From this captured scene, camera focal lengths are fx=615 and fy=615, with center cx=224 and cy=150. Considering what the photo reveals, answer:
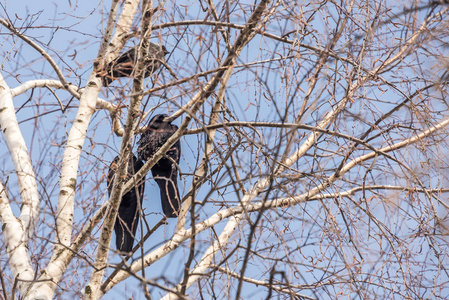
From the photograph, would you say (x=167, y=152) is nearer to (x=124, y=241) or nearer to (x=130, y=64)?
(x=124, y=241)

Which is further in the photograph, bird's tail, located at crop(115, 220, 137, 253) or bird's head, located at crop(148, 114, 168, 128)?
bird's head, located at crop(148, 114, 168, 128)

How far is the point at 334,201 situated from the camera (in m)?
3.57

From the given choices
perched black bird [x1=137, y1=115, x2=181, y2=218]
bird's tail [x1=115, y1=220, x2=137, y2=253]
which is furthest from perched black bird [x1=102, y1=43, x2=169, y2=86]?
bird's tail [x1=115, y1=220, x2=137, y2=253]

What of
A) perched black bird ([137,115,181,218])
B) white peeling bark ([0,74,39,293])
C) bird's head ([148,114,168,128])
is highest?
bird's head ([148,114,168,128])

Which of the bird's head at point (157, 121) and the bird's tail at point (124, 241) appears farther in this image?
the bird's head at point (157, 121)

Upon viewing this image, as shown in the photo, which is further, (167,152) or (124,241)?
(167,152)

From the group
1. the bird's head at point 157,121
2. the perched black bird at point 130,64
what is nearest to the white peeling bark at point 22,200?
the perched black bird at point 130,64

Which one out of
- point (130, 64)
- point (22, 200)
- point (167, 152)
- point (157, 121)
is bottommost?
point (22, 200)

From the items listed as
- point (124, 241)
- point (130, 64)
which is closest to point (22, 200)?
point (124, 241)

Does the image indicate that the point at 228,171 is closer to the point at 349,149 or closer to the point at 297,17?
the point at 297,17

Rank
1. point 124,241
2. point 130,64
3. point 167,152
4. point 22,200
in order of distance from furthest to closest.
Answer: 1. point 167,152
2. point 124,241
3. point 22,200
4. point 130,64

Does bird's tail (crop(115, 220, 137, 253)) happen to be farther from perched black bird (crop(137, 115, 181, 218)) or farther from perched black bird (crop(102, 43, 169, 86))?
perched black bird (crop(102, 43, 169, 86))

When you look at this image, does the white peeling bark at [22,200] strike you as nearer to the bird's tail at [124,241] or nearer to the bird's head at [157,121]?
the bird's tail at [124,241]

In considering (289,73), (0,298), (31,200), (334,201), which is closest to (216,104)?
(289,73)
